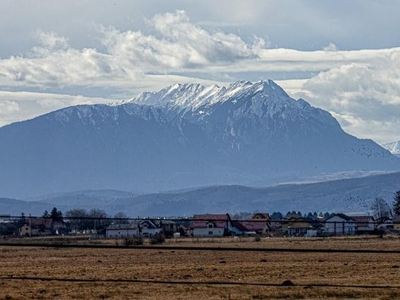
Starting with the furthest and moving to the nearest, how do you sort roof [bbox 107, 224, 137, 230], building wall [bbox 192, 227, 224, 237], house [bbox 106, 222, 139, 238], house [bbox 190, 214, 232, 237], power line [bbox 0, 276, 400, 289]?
roof [bbox 107, 224, 137, 230]
building wall [bbox 192, 227, 224, 237]
house [bbox 190, 214, 232, 237]
house [bbox 106, 222, 139, 238]
power line [bbox 0, 276, 400, 289]

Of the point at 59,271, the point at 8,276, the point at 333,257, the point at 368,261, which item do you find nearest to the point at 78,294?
the point at 8,276

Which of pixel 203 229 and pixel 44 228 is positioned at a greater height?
pixel 44 228

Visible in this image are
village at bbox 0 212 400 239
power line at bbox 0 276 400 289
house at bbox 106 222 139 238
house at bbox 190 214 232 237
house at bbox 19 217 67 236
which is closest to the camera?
power line at bbox 0 276 400 289

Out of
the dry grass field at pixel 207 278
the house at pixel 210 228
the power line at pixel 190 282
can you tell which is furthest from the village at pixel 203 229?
the power line at pixel 190 282

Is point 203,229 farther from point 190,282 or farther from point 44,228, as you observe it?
point 190,282

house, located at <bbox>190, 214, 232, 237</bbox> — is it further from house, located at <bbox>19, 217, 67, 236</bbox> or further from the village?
house, located at <bbox>19, 217, 67, 236</bbox>

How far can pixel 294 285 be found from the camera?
38.8m

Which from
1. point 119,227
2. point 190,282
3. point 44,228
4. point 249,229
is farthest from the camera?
point 44,228

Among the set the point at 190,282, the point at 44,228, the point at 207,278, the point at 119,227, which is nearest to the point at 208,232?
the point at 119,227

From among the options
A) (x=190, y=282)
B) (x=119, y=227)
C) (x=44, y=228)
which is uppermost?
(x=44, y=228)

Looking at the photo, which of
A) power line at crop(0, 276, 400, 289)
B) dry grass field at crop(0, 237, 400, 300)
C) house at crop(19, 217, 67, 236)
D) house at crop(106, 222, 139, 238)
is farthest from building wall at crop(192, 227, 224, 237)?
power line at crop(0, 276, 400, 289)

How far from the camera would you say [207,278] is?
4444 cm

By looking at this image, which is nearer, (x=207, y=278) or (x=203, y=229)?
(x=207, y=278)

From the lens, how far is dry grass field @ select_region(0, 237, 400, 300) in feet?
116
